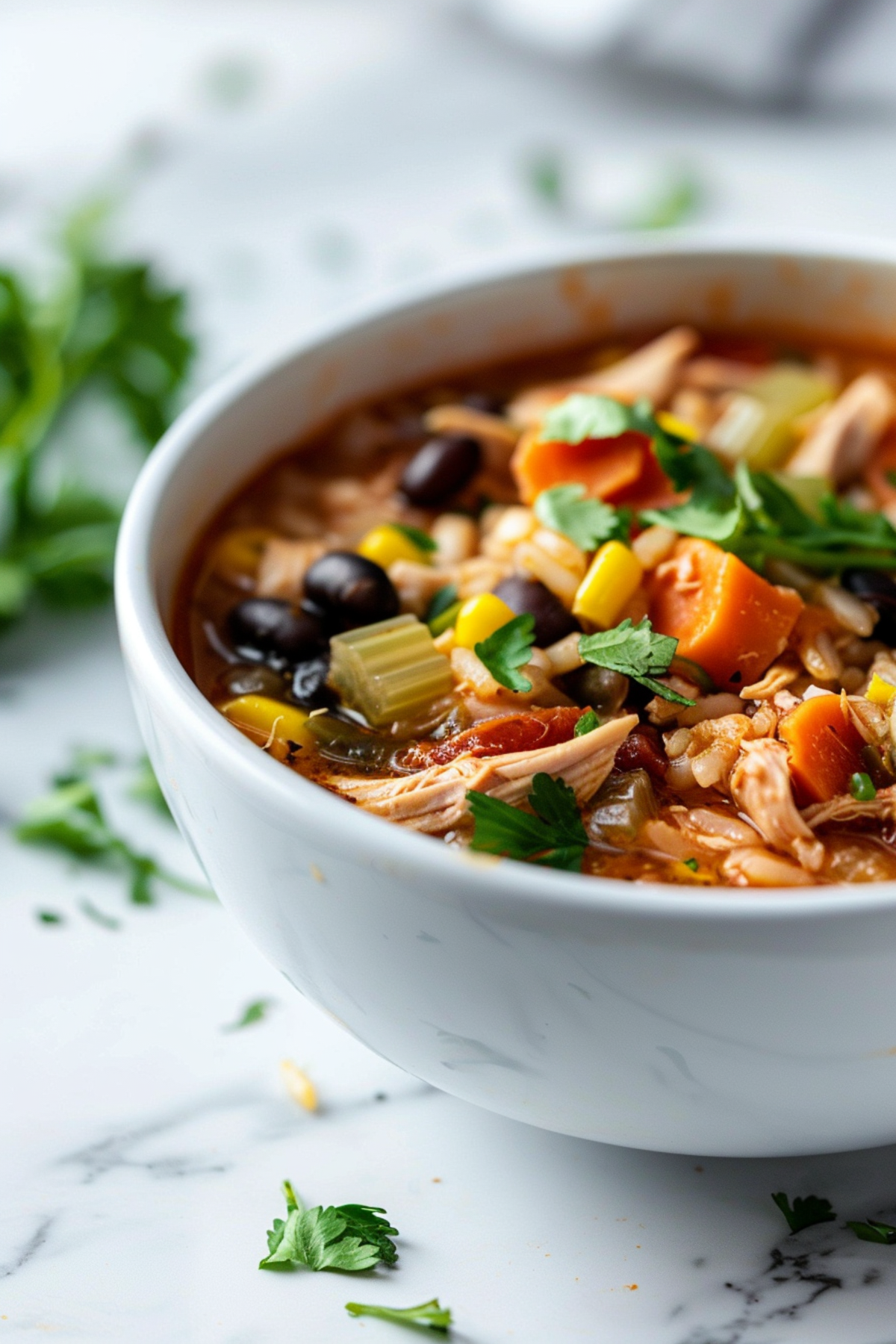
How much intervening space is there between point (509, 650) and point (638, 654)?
0.21 m

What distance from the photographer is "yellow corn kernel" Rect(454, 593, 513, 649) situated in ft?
8.11

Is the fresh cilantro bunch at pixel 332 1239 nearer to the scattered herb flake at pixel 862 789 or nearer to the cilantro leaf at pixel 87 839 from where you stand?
the cilantro leaf at pixel 87 839

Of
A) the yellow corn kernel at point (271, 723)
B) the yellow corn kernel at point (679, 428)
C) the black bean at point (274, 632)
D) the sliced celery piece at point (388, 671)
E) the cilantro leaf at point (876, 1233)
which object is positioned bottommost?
the cilantro leaf at point (876, 1233)

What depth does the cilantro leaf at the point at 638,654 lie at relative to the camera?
2334 millimetres

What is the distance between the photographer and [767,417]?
3070 millimetres

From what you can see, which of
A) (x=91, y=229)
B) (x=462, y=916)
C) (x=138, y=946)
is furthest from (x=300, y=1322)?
(x=91, y=229)

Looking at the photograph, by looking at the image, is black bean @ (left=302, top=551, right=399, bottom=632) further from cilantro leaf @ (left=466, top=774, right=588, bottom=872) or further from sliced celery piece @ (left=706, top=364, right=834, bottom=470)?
sliced celery piece @ (left=706, top=364, right=834, bottom=470)

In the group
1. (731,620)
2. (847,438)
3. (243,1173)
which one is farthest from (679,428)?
(243,1173)

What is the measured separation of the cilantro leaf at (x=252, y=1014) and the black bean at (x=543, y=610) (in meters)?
0.82

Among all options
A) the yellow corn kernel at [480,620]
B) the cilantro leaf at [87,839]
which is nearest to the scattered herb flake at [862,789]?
the yellow corn kernel at [480,620]

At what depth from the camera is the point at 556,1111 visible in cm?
202

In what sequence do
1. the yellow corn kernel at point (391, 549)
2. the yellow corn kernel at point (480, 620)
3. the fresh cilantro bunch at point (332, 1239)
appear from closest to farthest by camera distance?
the fresh cilantro bunch at point (332, 1239) → the yellow corn kernel at point (480, 620) → the yellow corn kernel at point (391, 549)

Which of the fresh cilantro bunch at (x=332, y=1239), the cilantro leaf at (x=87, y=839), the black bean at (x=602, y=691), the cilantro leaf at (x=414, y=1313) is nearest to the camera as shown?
the cilantro leaf at (x=414, y=1313)

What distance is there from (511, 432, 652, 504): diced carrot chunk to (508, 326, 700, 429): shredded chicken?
0.81ft
